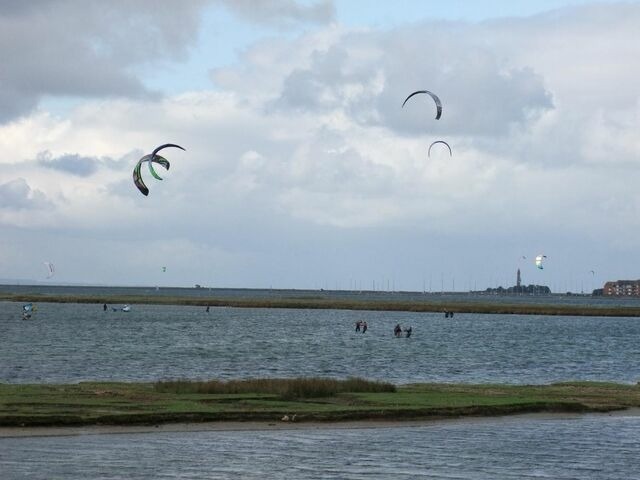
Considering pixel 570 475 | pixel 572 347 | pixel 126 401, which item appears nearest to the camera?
pixel 570 475

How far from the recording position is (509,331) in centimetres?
10319

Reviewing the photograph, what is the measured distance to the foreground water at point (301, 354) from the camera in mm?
47734

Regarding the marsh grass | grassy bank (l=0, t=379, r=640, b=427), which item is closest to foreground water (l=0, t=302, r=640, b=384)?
grassy bank (l=0, t=379, r=640, b=427)

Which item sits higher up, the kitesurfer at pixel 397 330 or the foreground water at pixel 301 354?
the kitesurfer at pixel 397 330

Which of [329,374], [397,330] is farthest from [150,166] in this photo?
[397,330]

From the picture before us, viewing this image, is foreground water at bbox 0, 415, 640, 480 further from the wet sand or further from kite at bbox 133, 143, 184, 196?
kite at bbox 133, 143, 184, 196

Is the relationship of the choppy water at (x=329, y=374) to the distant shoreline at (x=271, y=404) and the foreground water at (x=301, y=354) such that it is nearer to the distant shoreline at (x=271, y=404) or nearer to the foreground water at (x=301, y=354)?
the foreground water at (x=301, y=354)

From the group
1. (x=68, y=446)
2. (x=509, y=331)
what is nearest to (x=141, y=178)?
(x=68, y=446)

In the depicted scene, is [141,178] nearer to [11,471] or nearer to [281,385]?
[281,385]

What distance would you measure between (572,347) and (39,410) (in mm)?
57071

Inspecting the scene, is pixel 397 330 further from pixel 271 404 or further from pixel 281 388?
pixel 271 404

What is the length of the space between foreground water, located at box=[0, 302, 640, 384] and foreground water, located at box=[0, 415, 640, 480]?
1893 centimetres

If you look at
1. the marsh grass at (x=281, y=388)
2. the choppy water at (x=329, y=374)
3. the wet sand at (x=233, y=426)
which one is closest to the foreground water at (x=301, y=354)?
the choppy water at (x=329, y=374)

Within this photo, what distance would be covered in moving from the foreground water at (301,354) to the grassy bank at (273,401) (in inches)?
411
